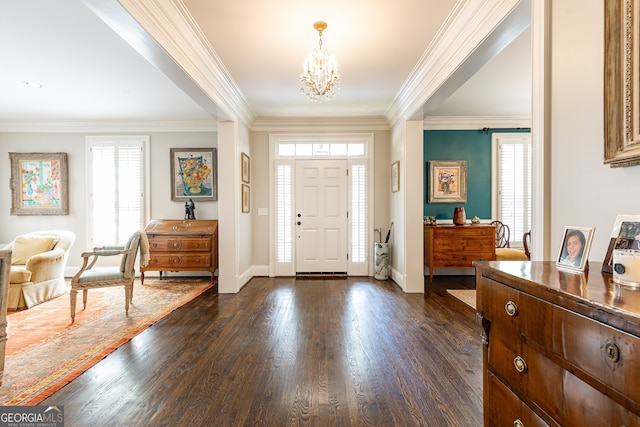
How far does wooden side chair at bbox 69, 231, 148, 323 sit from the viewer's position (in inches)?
131

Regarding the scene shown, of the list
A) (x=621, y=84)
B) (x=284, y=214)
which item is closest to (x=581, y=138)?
(x=621, y=84)

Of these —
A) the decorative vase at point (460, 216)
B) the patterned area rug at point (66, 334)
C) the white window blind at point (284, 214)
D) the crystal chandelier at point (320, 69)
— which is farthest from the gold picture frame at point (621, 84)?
the white window blind at point (284, 214)

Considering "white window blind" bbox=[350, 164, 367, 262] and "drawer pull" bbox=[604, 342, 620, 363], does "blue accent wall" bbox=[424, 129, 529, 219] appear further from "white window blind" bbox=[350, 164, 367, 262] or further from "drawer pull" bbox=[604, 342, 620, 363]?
"drawer pull" bbox=[604, 342, 620, 363]

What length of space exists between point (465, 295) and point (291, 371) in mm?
3036

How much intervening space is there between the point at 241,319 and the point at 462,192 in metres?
4.24

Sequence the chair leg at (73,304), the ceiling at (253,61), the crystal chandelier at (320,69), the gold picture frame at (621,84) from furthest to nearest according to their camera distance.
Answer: the chair leg at (73,304) < the crystal chandelier at (320,69) < the ceiling at (253,61) < the gold picture frame at (621,84)

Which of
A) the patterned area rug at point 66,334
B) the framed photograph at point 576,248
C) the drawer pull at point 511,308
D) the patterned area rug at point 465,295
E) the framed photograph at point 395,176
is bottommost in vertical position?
the patterned area rug at point 465,295

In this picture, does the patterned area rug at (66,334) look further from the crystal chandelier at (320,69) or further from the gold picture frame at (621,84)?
the gold picture frame at (621,84)

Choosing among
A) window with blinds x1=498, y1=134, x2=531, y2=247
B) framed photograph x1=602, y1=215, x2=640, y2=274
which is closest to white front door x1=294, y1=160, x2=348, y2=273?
window with blinds x1=498, y1=134, x2=531, y2=247

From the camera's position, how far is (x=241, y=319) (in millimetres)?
3363

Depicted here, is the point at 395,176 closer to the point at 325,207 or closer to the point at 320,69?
the point at 325,207

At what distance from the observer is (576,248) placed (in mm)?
1107

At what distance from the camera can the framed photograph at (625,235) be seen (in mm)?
967

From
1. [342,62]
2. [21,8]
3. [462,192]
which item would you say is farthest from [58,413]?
[462,192]
